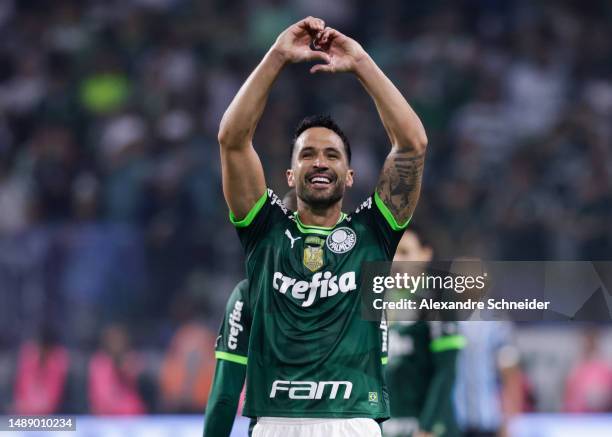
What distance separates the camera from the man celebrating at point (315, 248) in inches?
170

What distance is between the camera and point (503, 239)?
10.0 meters

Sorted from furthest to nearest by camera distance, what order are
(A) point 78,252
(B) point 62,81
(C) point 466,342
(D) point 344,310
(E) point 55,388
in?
1. (B) point 62,81
2. (A) point 78,252
3. (E) point 55,388
4. (C) point 466,342
5. (D) point 344,310

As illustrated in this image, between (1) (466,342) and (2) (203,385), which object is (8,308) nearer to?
(2) (203,385)

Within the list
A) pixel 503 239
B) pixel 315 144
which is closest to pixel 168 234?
pixel 503 239

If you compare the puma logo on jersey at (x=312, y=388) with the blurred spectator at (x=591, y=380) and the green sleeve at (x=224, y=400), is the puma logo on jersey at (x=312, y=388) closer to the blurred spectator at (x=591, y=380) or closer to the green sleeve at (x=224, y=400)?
the green sleeve at (x=224, y=400)

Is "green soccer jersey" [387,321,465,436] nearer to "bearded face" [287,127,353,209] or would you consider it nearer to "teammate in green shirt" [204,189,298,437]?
"teammate in green shirt" [204,189,298,437]

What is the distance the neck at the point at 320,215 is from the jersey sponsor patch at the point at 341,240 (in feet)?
0.26

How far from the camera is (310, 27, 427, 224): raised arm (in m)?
4.36

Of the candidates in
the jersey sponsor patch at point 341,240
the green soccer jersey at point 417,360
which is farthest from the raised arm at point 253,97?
the green soccer jersey at point 417,360

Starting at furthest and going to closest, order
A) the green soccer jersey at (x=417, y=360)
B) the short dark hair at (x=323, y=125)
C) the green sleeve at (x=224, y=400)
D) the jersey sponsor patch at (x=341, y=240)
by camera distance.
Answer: the green soccer jersey at (x=417, y=360) < the green sleeve at (x=224, y=400) < the short dark hair at (x=323, y=125) < the jersey sponsor patch at (x=341, y=240)

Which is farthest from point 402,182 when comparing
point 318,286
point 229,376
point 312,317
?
point 229,376

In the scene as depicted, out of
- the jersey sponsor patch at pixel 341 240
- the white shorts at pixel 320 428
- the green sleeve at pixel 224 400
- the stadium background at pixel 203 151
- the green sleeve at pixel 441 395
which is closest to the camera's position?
the white shorts at pixel 320 428

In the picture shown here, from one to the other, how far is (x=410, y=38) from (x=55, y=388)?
6.41 meters

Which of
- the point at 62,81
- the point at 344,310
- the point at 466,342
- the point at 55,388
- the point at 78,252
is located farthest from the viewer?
the point at 62,81
